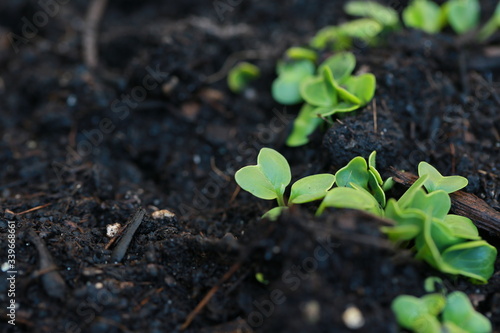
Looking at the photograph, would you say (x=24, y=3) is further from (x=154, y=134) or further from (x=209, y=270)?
(x=209, y=270)

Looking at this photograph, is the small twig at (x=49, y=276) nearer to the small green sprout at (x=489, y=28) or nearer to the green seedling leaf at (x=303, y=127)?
the green seedling leaf at (x=303, y=127)

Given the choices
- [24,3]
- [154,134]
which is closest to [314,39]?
[154,134]

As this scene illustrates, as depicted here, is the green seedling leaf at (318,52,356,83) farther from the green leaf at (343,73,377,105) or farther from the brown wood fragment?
the brown wood fragment

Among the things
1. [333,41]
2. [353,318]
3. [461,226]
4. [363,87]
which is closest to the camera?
[353,318]

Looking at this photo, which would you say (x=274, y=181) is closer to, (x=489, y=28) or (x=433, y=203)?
(x=433, y=203)

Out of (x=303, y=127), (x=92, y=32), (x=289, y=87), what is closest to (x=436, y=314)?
(x=303, y=127)

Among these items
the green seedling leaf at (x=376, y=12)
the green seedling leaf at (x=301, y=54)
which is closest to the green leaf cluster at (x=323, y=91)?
the green seedling leaf at (x=301, y=54)

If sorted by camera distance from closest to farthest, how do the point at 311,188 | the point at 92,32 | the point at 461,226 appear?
the point at 461,226
the point at 311,188
the point at 92,32
